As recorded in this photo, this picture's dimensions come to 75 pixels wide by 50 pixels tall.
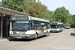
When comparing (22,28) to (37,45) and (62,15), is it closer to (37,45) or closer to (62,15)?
(37,45)

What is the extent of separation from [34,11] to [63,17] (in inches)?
1799

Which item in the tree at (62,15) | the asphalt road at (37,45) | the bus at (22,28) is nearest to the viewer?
the asphalt road at (37,45)

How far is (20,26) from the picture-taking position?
14.0m

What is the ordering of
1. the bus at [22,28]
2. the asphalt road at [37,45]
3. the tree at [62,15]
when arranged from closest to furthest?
the asphalt road at [37,45], the bus at [22,28], the tree at [62,15]

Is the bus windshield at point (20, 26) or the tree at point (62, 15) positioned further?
the tree at point (62, 15)

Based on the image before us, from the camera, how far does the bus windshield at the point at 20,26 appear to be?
13899 mm

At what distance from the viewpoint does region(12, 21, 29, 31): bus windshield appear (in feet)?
45.6

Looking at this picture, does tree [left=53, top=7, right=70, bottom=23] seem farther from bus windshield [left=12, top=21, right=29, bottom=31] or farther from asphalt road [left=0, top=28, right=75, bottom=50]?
asphalt road [left=0, top=28, right=75, bottom=50]

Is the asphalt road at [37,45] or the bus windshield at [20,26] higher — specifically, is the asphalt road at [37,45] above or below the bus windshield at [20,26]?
below

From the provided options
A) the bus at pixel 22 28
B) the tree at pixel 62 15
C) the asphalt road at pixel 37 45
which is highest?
the tree at pixel 62 15

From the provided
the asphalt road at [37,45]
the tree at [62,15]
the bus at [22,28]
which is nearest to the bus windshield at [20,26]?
the bus at [22,28]

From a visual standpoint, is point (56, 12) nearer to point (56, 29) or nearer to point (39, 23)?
point (56, 29)

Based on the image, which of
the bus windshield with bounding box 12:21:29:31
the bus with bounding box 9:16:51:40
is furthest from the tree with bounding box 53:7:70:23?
the bus windshield with bounding box 12:21:29:31

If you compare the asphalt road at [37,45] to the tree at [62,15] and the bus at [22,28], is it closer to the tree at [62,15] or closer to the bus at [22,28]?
the bus at [22,28]
